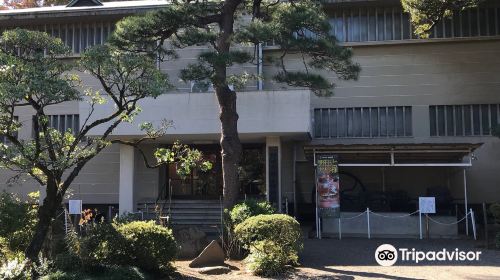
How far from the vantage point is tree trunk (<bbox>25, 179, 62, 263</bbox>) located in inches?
389

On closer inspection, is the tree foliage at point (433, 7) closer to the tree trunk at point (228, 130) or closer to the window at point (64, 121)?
the tree trunk at point (228, 130)

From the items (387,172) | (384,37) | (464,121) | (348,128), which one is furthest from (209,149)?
Result: (464,121)

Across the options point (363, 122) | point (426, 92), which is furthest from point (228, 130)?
point (426, 92)

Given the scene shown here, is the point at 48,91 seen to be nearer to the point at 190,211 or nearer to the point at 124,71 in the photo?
the point at 124,71

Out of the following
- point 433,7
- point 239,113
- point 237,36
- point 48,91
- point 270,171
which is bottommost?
point 270,171

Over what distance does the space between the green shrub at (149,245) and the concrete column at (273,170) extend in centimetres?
831

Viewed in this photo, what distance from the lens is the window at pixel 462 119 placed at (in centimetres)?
2172

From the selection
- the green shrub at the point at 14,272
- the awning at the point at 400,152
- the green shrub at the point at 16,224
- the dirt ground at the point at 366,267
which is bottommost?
the dirt ground at the point at 366,267

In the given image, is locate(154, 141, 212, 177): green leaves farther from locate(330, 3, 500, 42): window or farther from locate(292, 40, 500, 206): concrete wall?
locate(330, 3, 500, 42): window

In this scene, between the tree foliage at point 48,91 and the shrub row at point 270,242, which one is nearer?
the tree foliage at point 48,91

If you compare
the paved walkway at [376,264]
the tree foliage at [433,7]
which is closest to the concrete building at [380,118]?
the tree foliage at [433,7]

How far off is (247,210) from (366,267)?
338 centimetres

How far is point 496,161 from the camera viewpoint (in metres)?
21.4

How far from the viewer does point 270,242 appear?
11172mm
